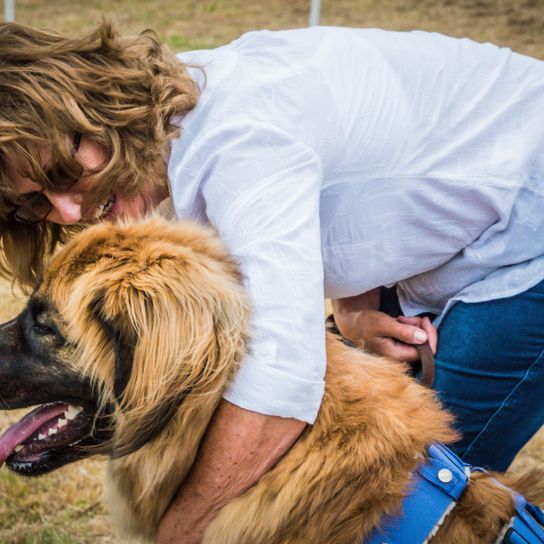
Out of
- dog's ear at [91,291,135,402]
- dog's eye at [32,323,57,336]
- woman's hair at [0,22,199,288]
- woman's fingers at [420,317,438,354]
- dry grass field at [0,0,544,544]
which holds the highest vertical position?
woman's hair at [0,22,199,288]

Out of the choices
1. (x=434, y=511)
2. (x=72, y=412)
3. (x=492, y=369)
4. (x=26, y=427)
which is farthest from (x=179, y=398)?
(x=492, y=369)

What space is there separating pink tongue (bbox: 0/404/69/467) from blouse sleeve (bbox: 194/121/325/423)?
0.51 m

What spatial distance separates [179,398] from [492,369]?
1014mm

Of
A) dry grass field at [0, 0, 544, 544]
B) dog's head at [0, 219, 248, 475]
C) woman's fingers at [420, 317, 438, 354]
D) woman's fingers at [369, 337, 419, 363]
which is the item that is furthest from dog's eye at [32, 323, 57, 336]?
dry grass field at [0, 0, 544, 544]

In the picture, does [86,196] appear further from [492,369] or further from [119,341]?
[492,369]

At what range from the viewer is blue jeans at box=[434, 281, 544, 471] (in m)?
2.53

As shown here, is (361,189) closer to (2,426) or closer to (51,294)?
(51,294)

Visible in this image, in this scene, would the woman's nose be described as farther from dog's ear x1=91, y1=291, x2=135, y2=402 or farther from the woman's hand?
the woman's hand

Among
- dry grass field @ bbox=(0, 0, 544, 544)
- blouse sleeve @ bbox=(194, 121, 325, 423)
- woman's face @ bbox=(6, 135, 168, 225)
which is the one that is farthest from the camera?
dry grass field @ bbox=(0, 0, 544, 544)

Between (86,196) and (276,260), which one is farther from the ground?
(276,260)

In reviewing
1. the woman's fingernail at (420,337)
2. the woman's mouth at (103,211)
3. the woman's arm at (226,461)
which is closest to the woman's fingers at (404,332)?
the woman's fingernail at (420,337)

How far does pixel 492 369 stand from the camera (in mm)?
2584

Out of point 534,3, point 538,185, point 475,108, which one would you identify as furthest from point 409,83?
point 534,3

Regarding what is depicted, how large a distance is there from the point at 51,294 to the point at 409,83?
3.65 ft
